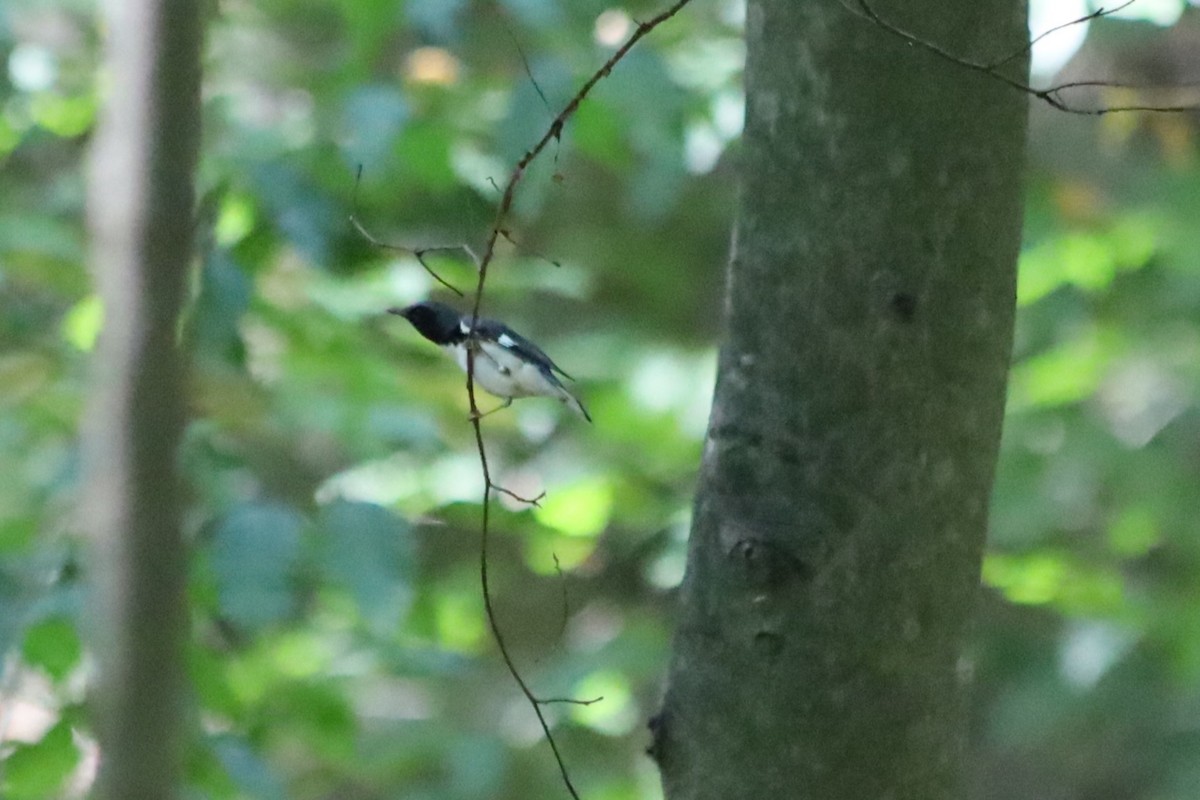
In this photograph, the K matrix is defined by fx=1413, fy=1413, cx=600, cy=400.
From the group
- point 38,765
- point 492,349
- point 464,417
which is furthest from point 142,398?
point 464,417

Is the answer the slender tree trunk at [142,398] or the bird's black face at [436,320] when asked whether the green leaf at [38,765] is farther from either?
the slender tree trunk at [142,398]

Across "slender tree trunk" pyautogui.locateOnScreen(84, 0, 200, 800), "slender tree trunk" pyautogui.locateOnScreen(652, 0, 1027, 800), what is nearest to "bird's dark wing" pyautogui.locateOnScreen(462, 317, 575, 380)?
"slender tree trunk" pyautogui.locateOnScreen(652, 0, 1027, 800)

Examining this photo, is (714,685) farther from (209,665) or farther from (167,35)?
(209,665)

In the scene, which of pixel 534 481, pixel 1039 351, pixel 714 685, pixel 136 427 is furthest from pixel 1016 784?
pixel 136 427

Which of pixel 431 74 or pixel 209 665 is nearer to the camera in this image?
pixel 209 665

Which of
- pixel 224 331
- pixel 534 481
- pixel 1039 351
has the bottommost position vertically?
pixel 224 331

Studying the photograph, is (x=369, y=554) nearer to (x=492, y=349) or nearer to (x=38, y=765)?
(x=38, y=765)

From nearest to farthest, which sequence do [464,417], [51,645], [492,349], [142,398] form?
[142,398], [492,349], [51,645], [464,417]

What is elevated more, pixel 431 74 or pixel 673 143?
pixel 431 74
